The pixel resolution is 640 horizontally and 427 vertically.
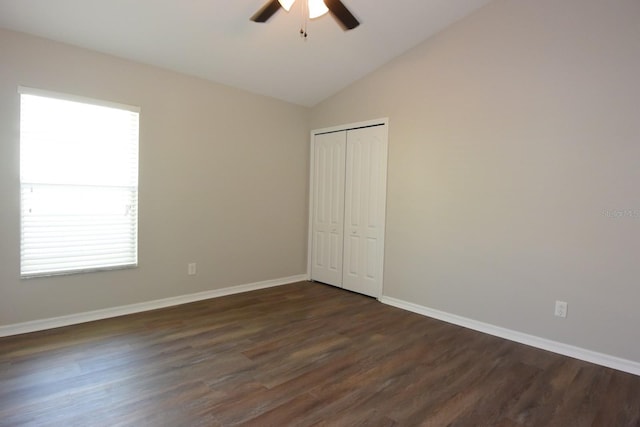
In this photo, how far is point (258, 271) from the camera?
15.3ft

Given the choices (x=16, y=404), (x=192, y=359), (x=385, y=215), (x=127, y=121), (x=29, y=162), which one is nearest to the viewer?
(x=16, y=404)

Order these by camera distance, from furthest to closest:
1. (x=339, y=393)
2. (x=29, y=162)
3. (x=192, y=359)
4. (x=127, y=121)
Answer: (x=127, y=121) → (x=29, y=162) → (x=192, y=359) → (x=339, y=393)

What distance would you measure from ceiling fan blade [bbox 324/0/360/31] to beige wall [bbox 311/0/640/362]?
1.49 metres

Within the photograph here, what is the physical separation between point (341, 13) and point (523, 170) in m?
2.10

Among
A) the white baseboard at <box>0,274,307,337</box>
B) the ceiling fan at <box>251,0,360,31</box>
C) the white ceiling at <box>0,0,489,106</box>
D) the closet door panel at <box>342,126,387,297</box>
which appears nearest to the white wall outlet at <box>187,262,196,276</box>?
the white baseboard at <box>0,274,307,337</box>

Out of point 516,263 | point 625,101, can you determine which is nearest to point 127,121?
point 516,263

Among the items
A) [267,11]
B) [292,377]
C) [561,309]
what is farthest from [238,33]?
[561,309]

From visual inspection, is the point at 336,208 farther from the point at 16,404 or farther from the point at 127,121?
the point at 16,404

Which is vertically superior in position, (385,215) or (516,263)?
(385,215)

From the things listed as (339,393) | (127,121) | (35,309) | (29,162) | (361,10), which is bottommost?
(339,393)

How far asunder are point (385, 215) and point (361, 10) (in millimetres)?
→ 2199

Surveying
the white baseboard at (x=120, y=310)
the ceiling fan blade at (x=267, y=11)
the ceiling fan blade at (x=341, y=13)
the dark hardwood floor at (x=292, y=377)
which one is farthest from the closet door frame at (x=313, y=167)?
the ceiling fan blade at (x=267, y=11)

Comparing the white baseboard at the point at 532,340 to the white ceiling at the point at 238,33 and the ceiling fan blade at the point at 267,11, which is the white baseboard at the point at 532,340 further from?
the ceiling fan blade at the point at 267,11

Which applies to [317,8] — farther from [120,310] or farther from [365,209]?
[120,310]
